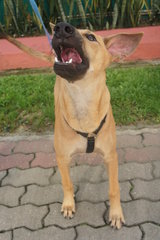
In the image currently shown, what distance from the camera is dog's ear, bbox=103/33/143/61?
2500mm

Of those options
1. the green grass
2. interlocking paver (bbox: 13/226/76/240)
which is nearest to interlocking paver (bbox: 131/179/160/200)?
interlocking paver (bbox: 13/226/76/240)

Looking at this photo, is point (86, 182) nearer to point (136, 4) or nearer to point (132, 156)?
point (132, 156)

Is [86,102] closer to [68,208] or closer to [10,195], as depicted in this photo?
[68,208]

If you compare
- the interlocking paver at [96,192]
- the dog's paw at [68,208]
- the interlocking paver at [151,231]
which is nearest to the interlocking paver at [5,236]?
the dog's paw at [68,208]

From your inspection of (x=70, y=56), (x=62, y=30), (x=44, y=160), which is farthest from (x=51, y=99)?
(x=62, y=30)

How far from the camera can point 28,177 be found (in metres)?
3.51

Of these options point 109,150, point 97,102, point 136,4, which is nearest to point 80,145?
point 109,150

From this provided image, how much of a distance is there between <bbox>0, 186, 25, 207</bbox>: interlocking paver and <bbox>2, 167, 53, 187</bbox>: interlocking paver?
8 cm

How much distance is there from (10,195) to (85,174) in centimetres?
88

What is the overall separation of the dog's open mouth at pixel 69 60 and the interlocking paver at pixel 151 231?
1.53 metres

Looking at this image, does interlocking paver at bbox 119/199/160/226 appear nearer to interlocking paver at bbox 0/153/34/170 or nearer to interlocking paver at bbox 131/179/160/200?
interlocking paver at bbox 131/179/160/200

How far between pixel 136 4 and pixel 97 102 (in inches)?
186

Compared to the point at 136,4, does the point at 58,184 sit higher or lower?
lower

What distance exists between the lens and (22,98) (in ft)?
16.4
